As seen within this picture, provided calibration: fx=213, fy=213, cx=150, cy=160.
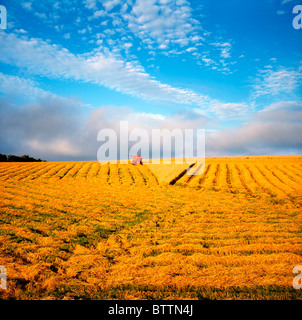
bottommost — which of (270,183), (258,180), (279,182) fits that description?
(270,183)

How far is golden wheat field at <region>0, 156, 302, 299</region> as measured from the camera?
17.5 ft

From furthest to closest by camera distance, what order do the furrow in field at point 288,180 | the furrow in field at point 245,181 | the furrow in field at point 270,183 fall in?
the furrow in field at point 245,181 → the furrow in field at point 288,180 → the furrow in field at point 270,183

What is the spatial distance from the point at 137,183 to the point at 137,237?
16.4 m

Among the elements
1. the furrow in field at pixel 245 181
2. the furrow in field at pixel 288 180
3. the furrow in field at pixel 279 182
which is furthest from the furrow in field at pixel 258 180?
the furrow in field at pixel 288 180

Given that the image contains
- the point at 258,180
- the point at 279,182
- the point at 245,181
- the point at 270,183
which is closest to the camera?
the point at 270,183

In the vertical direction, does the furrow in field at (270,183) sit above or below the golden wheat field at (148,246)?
above

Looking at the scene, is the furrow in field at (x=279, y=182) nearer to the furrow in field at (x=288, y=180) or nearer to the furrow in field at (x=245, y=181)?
the furrow in field at (x=288, y=180)

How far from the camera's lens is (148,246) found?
8.29 metres

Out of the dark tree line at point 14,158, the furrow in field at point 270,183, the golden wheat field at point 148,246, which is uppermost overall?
the dark tree line at point 14,158

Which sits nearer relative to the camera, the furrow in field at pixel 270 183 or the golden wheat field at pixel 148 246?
the golden wheat field at pixel 148 246

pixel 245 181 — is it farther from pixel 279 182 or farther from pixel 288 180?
pixel 288 180

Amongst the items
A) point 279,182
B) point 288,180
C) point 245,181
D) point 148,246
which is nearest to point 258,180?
point 245,181

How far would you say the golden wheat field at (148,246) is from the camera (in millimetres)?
5340
